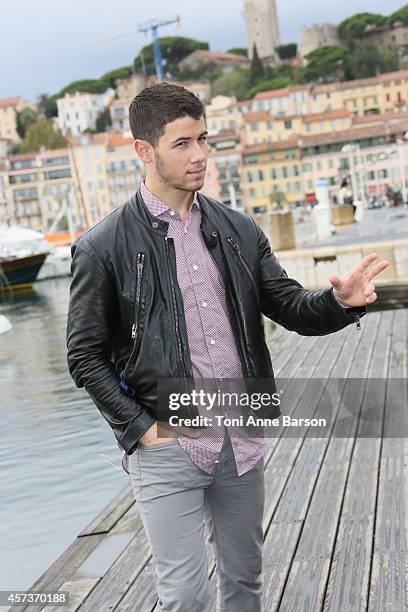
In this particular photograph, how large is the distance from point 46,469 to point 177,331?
456 cm

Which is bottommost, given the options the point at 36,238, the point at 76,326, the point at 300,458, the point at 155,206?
the point at 36,238

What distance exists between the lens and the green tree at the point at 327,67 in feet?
440

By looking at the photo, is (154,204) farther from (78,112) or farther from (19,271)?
(78,112)

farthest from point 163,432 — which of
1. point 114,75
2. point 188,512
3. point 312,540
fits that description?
point 114,75

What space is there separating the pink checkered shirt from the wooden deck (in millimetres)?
873

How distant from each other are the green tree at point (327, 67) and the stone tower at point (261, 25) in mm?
19492

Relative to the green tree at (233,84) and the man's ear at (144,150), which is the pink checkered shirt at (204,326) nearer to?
the man's ear at (144,150)

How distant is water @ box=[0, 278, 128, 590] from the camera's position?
514 centimetres

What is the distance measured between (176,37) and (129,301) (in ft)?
531

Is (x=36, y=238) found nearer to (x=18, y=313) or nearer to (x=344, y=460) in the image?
(x=18, y=313)

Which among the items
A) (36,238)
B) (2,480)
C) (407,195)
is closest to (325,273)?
(2,480)

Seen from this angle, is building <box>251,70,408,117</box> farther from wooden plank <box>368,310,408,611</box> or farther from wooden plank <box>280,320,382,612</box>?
wooden plank <box>280,320,382,612</box>

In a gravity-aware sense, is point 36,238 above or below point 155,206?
below

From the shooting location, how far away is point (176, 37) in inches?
6280
